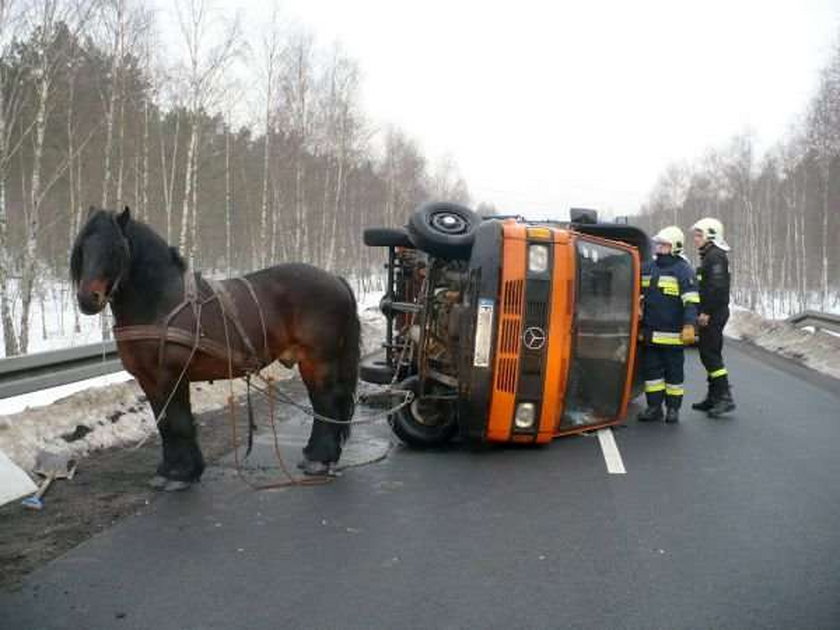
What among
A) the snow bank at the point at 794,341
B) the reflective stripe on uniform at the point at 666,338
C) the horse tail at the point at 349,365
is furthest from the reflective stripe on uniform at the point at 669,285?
the snow bank at the point at 794,341

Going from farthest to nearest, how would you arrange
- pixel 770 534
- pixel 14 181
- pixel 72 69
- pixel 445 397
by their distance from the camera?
pixel 14 181 < pixel 72 69 < pixel 445 397 < pixel 770 534

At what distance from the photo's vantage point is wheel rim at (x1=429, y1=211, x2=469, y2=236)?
662cm

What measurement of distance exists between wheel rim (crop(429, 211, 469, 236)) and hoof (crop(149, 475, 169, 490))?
9.83 feet

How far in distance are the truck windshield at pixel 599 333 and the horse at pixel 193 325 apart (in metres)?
1.98

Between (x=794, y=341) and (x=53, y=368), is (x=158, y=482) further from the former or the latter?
(x=794, y=341)

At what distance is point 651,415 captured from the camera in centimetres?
793

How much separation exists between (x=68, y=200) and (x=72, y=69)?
8824 mm

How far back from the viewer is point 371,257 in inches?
2309

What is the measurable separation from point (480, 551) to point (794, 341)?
13800 mm

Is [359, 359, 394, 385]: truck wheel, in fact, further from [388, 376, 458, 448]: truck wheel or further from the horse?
the horse

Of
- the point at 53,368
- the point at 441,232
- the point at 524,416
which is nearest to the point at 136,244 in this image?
the point at 53,368

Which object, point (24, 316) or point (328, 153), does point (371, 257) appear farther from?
point (24, 316)

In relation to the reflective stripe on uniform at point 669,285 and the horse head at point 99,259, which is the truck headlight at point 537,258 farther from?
the horse head at point 99,259

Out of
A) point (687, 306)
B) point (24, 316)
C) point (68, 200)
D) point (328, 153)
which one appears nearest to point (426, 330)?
point (687, 306)
